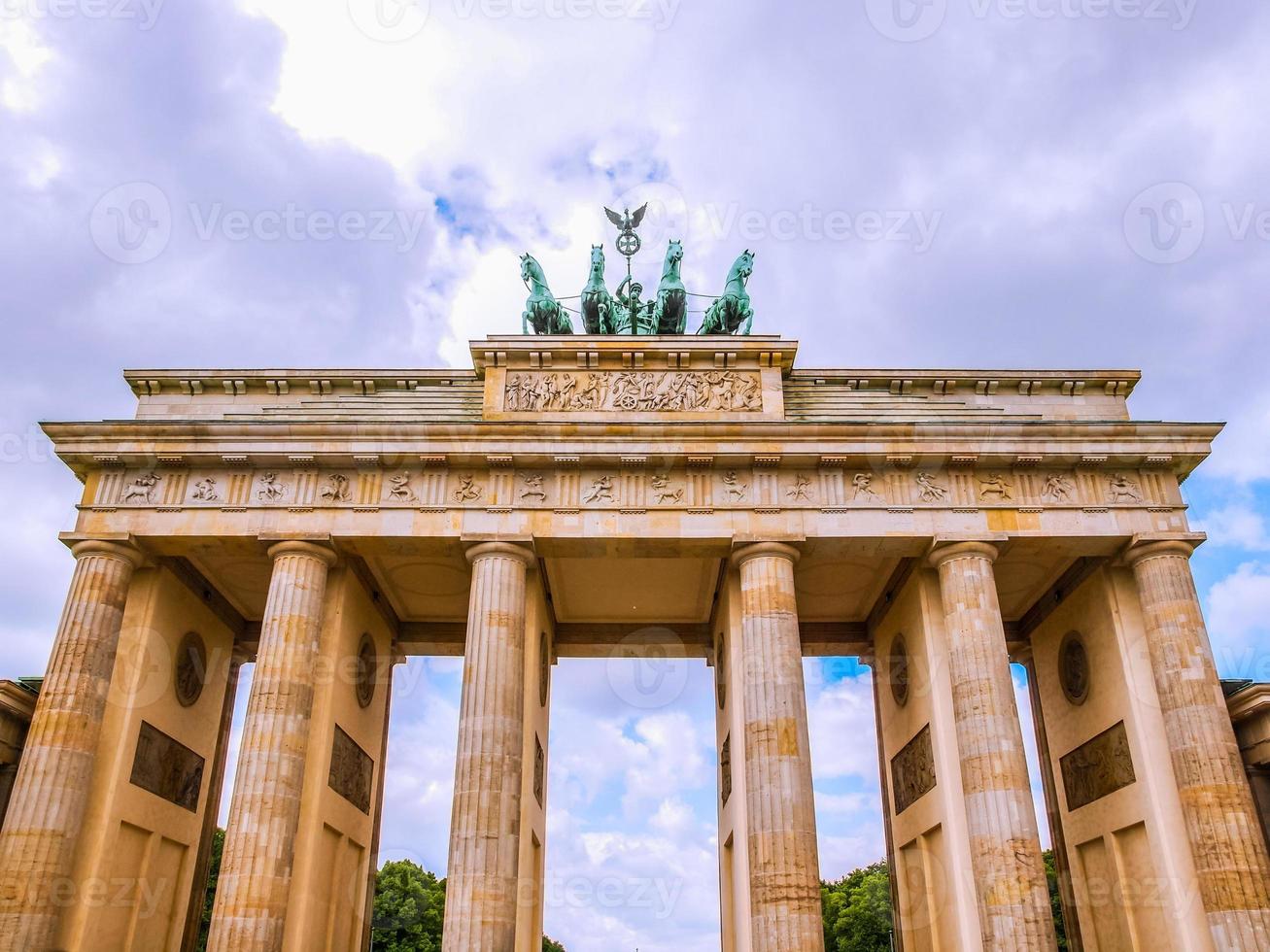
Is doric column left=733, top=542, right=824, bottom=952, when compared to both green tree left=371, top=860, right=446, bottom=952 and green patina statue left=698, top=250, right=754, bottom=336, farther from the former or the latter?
green tree left=371, top=860, right=446, bottom=952

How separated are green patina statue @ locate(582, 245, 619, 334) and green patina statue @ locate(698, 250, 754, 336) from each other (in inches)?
104

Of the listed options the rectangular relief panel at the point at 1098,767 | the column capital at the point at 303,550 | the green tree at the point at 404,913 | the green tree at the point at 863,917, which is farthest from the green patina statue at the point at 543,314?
the green tree at the point at 863,917

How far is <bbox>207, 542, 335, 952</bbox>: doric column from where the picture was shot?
59.9ft

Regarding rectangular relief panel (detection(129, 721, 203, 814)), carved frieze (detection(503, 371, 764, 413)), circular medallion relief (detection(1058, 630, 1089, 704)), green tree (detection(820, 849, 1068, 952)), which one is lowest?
green tree (detection(820, 849, 1068, 952))

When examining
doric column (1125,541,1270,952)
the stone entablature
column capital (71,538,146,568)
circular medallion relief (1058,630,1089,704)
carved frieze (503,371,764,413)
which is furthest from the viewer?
circular medallion relief (1058,630,1089,704)

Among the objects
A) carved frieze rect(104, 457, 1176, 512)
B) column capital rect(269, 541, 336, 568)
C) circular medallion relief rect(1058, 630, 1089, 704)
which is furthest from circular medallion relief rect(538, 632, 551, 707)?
circular medallion relief rect(1058, 630, 1089, 704)

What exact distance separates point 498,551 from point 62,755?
9714 mm

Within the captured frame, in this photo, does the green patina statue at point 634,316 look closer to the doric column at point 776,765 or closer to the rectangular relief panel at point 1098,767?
the doric column at point 776,765

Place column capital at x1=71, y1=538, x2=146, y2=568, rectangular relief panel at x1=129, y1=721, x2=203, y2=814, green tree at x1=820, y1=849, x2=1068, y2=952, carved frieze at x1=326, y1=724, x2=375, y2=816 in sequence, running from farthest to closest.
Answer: green tree at x1=820, y1=849, x2=1068, y2=952 → carved frieze at x1=326, y1=724, x2=375, y2=816 → rectangular relief panel at x1=129, y1=721, x2=203, y2=814 → column capital at x1=71, y1=538, x2=146, y2=568

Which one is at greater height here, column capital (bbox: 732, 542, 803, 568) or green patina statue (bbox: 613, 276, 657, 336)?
green patina statue (bbox: 613, 276, 657, 336)

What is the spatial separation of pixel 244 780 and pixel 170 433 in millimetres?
8110

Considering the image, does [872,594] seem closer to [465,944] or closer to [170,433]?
[465,944]

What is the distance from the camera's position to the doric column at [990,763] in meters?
18.4

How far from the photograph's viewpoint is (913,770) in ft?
79.2
